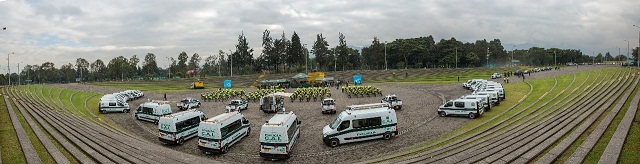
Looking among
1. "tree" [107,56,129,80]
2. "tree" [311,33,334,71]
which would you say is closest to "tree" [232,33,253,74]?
"tree" [311,33,334,71]

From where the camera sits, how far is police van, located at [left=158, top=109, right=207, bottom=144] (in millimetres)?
21203

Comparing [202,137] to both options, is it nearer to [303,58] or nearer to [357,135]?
[357,135]

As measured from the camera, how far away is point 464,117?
86.7 feet

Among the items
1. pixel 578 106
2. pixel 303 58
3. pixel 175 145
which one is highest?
pixel 303 58

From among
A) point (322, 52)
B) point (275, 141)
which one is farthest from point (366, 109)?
point (322, 52)

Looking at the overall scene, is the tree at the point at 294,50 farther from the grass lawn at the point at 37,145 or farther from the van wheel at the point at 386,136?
the van wheel at the point at 386,136

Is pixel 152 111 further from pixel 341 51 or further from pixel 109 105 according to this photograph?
pixel 341 51

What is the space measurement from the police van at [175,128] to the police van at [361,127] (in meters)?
8.68

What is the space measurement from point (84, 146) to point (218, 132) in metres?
6.45

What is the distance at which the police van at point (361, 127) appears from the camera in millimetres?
19969

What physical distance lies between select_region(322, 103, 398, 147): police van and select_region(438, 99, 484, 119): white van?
307 inches

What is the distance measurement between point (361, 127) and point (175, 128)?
35.6ft

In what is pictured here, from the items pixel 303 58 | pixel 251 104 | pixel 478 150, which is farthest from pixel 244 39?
pixel 478 150

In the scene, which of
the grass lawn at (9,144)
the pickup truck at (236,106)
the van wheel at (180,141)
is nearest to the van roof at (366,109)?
the van wheel at (180,141)
